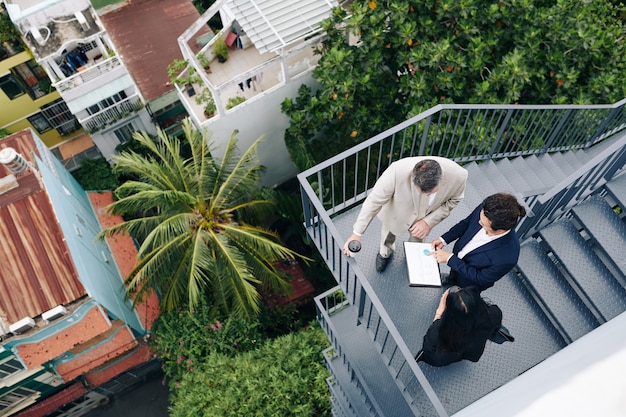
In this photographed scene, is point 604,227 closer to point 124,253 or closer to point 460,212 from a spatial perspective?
point 460,212

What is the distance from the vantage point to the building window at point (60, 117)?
15141 millimetres

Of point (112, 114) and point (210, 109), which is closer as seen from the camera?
point (210, 109)

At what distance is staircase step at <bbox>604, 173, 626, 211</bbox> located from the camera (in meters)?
6.11

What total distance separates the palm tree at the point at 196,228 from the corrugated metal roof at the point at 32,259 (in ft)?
4.03

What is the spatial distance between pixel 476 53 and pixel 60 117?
1408 centimetres

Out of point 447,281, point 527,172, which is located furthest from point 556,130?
point 447,281

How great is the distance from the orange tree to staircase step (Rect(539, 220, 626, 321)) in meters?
3.15

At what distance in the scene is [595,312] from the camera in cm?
568

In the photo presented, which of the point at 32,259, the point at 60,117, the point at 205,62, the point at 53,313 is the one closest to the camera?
the point at 53,313

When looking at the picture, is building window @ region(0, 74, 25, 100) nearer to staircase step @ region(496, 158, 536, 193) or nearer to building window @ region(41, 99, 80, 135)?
building window @ region(41, 99, 80, 135)

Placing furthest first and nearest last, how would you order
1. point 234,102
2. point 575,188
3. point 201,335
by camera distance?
point 234,102, point 201,335, point 575,188

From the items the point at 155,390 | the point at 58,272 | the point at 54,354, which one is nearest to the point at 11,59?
the point at 58,272

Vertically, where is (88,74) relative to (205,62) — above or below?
above

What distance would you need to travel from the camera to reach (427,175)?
4.51 meters
